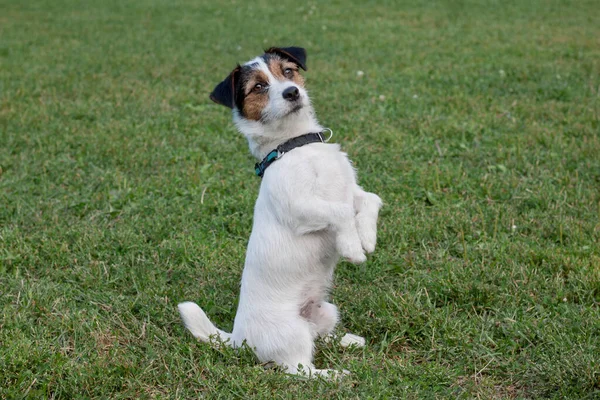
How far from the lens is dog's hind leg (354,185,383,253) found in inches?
140

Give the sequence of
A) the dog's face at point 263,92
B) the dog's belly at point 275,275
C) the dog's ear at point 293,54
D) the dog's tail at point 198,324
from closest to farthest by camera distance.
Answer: the dog's belly at point 275,275 < the dog's tail at point 198,324 < the dog's face at point 263,92 < the dog's ear at point 293,54

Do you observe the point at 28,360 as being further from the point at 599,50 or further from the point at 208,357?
the point at 599,50

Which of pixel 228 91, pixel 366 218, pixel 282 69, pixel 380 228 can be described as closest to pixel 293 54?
pixel 282 69

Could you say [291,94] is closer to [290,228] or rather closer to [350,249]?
[290,228]

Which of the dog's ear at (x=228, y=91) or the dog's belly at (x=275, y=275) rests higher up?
the dog's ear at (x=228, y=91)

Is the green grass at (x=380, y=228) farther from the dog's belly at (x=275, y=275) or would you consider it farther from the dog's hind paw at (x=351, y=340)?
the dog's belly at (x=275, y=275)

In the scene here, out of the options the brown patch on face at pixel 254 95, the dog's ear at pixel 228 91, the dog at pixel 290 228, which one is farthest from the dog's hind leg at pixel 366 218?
the dog's ear at pixel 228 91

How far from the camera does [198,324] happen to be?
3.62 m

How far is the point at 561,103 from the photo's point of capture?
7.52 meters

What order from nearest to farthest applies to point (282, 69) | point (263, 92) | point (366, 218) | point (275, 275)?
1. point (275, 275)
2. point (366, 218)
3. point (263, 92)
4. point (282, 69)

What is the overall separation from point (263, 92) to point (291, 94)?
0.76 ft

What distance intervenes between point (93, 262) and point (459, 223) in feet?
8.56

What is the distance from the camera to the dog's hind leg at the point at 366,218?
140 inches

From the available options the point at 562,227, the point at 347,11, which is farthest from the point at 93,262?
the point at 347,11
